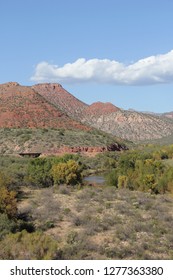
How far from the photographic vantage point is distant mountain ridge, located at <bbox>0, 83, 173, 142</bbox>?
99000 millimetres

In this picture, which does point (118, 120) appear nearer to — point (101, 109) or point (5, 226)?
point (101, 109)

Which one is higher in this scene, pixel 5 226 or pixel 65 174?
pixel 65 174

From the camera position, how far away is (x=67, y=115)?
109062mm

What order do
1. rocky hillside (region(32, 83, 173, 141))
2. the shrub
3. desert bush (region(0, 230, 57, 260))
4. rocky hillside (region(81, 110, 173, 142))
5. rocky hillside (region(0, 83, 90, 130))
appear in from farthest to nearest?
1. rocky hillside (region(32, 83, 173, 141))
2. rocky hillside (region(81, 110, 173, 142))
3. rocky hillside (region(0, 83, 90, 130))
4. the shrub
5. desert bush (region(0, 230, 57, 260))

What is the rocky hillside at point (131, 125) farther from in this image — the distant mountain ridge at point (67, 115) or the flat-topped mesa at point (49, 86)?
the flat-topped mesa at point (49, 86)

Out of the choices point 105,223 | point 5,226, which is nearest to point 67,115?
point 105,223

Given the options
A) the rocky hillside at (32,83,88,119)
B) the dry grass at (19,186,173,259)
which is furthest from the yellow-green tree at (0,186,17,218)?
the rocky hillside at (32,83,88,119)

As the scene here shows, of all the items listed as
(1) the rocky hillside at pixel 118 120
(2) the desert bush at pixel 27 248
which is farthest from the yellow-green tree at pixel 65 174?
(1) the rocky hillside at pixel 118 120

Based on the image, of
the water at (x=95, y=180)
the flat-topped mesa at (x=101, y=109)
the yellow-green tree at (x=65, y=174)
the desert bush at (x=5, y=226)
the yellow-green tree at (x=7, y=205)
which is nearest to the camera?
the desert bush at (x=5, y=226)

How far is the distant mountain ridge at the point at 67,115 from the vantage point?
99.0 meters

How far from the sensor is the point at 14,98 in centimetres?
11131

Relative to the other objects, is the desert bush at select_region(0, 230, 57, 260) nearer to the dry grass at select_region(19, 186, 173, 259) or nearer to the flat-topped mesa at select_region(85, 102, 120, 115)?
the dry grass at select_region(19, 186, 173, 259)

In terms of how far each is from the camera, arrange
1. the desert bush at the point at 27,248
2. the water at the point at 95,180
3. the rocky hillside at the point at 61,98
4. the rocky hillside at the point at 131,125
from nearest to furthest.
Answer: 1. the desert bush at the point at 27,248
2. the water at the point at 95,180
3. the rocky hillside at the point at 131,125
4. the rocky hillside at the point at 61,98
